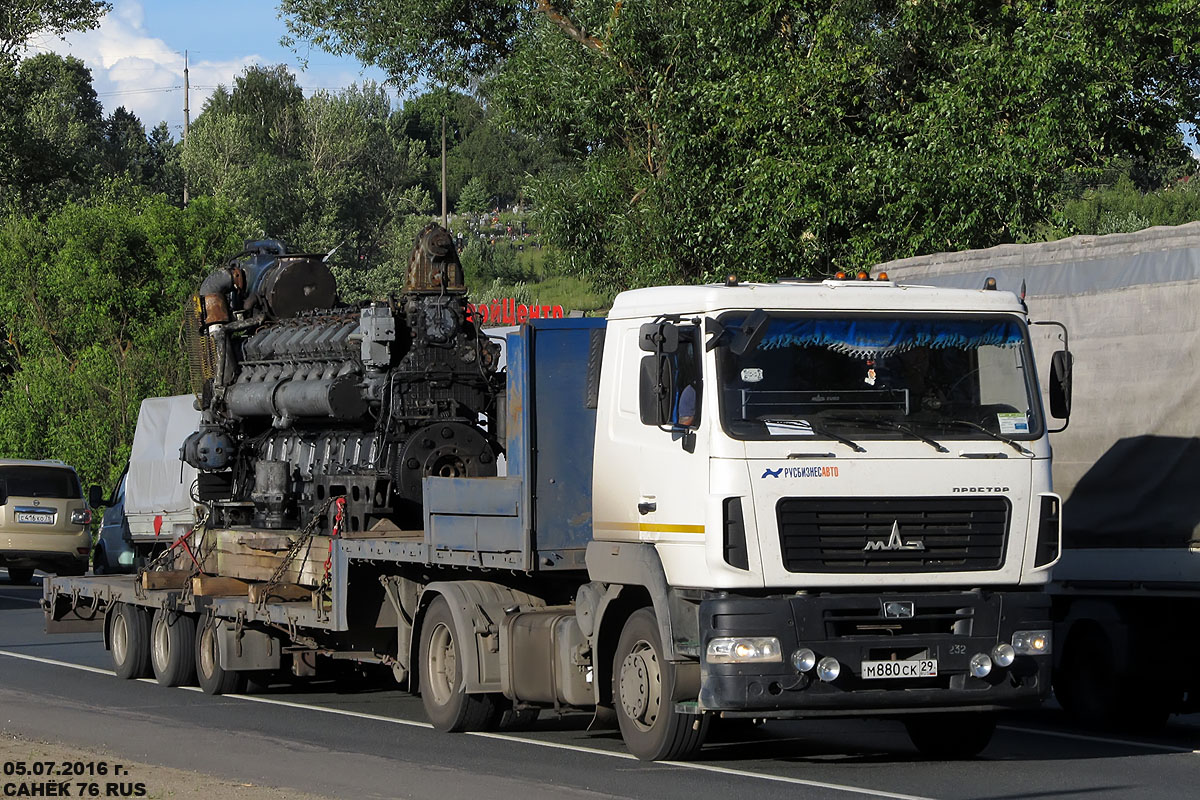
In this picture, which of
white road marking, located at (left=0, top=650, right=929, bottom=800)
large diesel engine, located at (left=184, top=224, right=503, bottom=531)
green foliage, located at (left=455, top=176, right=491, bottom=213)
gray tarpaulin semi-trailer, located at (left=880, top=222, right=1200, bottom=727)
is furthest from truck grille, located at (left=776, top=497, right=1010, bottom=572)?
green foliage, located at (left=455, top=176, right=491, bottom=213)

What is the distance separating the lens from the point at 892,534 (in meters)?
10.8

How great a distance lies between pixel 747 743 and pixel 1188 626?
323 centimetres

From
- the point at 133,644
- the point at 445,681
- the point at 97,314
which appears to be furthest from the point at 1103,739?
the point at 97,314

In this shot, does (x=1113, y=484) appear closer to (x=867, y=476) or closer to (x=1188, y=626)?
(x=1188, y=626)

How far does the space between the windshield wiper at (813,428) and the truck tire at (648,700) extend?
4.64 ft

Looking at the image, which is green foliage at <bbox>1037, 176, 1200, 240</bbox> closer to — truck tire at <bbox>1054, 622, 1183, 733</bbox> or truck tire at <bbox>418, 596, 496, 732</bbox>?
truck tire at <bbox>1054, 622, 1183, 733</bbox>

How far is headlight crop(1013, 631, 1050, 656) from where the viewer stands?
35.9 ft

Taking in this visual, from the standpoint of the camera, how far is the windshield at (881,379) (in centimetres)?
1076

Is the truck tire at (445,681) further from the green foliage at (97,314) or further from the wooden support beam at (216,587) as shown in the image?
the green foliage at (97,314)

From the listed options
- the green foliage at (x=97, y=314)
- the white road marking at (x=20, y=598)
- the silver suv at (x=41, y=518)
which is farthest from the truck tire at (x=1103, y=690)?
the green foliage at (x=97, y=314)

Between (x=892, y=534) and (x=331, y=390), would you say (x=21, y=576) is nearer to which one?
(x=331, y=390)

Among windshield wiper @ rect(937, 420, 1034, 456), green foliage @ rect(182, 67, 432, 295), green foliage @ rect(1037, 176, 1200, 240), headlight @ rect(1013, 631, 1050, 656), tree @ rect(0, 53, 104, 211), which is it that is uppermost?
green foliage @ rect(182, 67, 432, 295)

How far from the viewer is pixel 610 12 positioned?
2823 cm

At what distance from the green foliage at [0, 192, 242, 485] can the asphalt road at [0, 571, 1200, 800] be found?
28499mm
